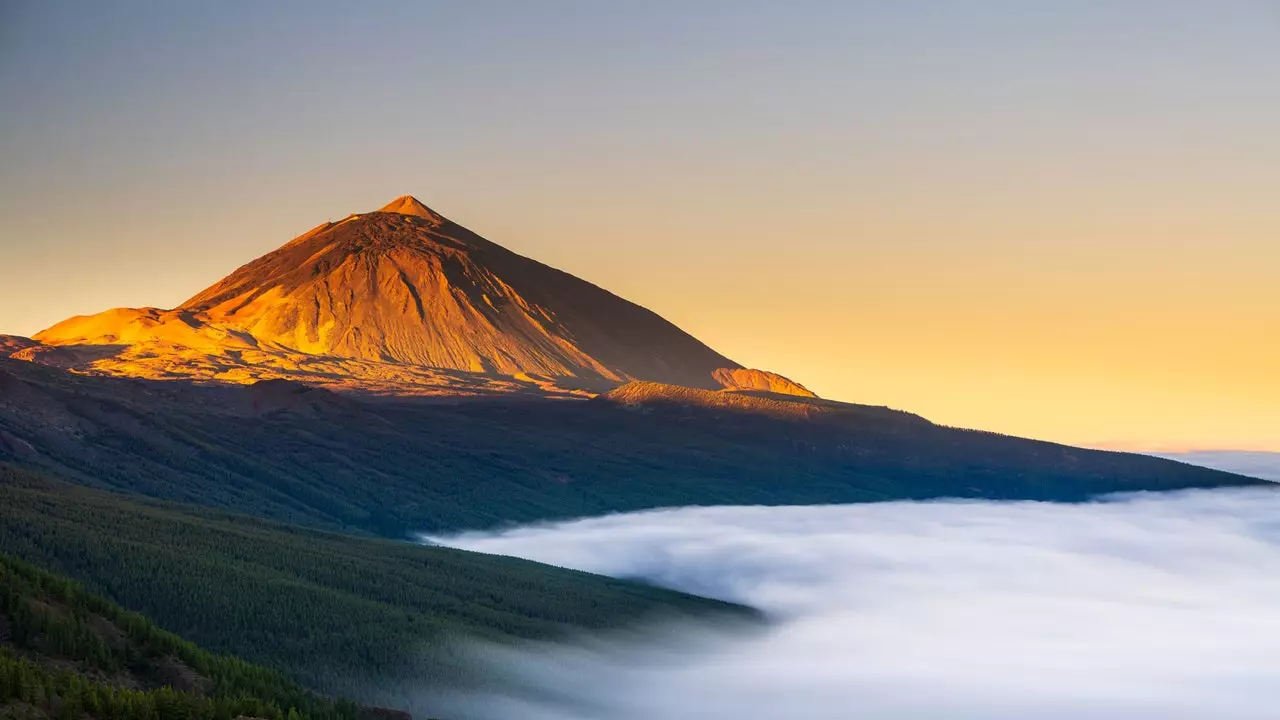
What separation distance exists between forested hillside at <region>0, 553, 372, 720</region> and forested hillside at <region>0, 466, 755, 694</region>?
3201cm

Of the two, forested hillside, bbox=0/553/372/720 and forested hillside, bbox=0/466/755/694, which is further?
forested hillside, bbox=0/466/755/694

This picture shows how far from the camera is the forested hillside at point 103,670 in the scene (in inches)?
2338

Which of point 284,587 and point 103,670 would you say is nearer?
point 103,670

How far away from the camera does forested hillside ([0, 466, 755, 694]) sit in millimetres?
130000

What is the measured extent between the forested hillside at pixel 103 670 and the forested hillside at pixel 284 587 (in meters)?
32.0

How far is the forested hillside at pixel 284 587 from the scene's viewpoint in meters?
130

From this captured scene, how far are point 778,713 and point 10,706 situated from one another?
471 feet

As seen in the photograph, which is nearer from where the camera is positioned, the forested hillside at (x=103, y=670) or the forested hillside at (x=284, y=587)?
the forested hillside at (x=103, y=670)

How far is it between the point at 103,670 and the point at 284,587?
7163 centimetres

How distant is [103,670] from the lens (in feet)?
254

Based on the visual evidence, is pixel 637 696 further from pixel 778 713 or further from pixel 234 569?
pixel 234 569

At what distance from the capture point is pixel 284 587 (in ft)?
487

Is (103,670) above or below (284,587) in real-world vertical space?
above

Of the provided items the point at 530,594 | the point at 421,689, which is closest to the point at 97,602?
the point at 421,689
